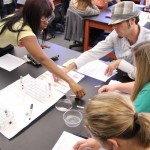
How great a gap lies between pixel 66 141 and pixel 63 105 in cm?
29

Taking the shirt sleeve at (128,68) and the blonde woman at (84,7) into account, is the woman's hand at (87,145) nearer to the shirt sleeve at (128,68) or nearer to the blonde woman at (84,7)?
the shirt sleeve at (128,68)

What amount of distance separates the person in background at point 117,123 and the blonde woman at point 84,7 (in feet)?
8.22

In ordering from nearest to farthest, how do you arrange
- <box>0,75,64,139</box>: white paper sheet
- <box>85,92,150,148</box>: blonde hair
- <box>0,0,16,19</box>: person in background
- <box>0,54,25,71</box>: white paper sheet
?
<box>85,92,150,148</box>: blonde hair < <box>0,75,64,139</box>: white paper sheet < <box>0,54,25,71</box>: white paper sheet < <box>0,0,16,19</box>: person in background

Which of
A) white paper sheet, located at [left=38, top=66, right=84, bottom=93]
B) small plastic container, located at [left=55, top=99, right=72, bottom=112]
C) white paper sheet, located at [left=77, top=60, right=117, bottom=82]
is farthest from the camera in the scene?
white paper sheet, located at [left=77, top=60, right=117, bottom=82]

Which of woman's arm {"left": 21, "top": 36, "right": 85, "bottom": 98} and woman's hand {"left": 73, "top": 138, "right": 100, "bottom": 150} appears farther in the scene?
woman's arm {"left": 21, "top": 36, "right": 85, "bottom": 98}

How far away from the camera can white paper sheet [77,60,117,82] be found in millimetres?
1663

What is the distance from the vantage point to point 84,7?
3178 mm

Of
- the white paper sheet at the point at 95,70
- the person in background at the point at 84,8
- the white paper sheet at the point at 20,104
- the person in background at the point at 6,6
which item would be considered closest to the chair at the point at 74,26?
the person in background at the point at 84,8

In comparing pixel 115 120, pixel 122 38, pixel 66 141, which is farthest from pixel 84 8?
pixel 115 120

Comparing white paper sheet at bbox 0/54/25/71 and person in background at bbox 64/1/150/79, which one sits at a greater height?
person in background at bbox 64/1/150/79

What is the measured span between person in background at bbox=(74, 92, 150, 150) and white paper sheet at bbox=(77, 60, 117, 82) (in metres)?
0.81

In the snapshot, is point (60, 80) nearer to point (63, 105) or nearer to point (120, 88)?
point (63, 105)

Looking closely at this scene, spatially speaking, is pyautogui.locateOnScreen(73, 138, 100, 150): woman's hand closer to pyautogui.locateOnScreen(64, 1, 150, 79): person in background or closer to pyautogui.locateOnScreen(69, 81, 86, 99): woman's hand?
pyautogui.locateOnScreen(69, 81, 86, 99): woman's hand

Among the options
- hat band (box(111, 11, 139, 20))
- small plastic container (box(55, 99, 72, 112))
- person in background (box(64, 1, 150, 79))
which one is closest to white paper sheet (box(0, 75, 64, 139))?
small plastic container (box(55, 99, 72, 112))
